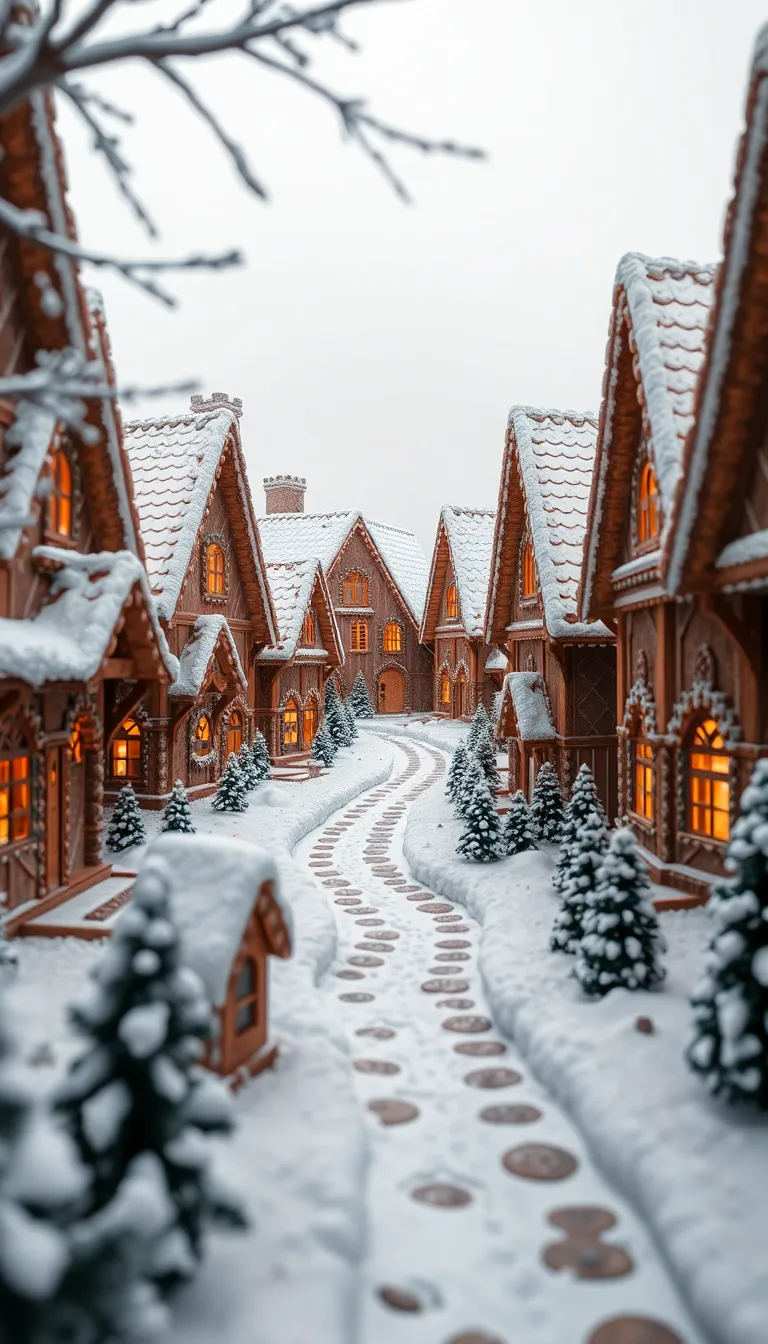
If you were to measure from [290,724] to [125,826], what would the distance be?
13653mm

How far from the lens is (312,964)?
9.81m

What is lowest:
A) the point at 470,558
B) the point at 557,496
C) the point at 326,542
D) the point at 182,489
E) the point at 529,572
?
the point at 529,572

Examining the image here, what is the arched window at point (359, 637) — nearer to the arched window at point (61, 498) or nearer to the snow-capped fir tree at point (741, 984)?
the arched window at point (61, 498)

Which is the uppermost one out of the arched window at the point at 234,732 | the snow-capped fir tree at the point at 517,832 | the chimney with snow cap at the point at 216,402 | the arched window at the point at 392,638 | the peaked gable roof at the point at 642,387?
the chimney with snow cap at the point at 216,402

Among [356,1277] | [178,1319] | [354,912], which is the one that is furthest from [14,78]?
[354,912]

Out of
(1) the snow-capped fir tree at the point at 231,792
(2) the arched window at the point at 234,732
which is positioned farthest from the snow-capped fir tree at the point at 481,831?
(2) the arched window at the point at 234,732

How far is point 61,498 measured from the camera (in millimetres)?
11492

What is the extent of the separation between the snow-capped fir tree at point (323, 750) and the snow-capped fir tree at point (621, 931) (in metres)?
18.4

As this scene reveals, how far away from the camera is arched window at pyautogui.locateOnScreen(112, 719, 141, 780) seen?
18062mm

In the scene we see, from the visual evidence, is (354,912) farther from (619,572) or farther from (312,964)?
(619,572)

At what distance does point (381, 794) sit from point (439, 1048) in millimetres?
14625

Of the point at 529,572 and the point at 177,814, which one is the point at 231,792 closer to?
the point at 177,814

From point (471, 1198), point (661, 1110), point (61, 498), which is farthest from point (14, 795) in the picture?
point (661, 1110)

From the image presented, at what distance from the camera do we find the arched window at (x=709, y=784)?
1088 cm
